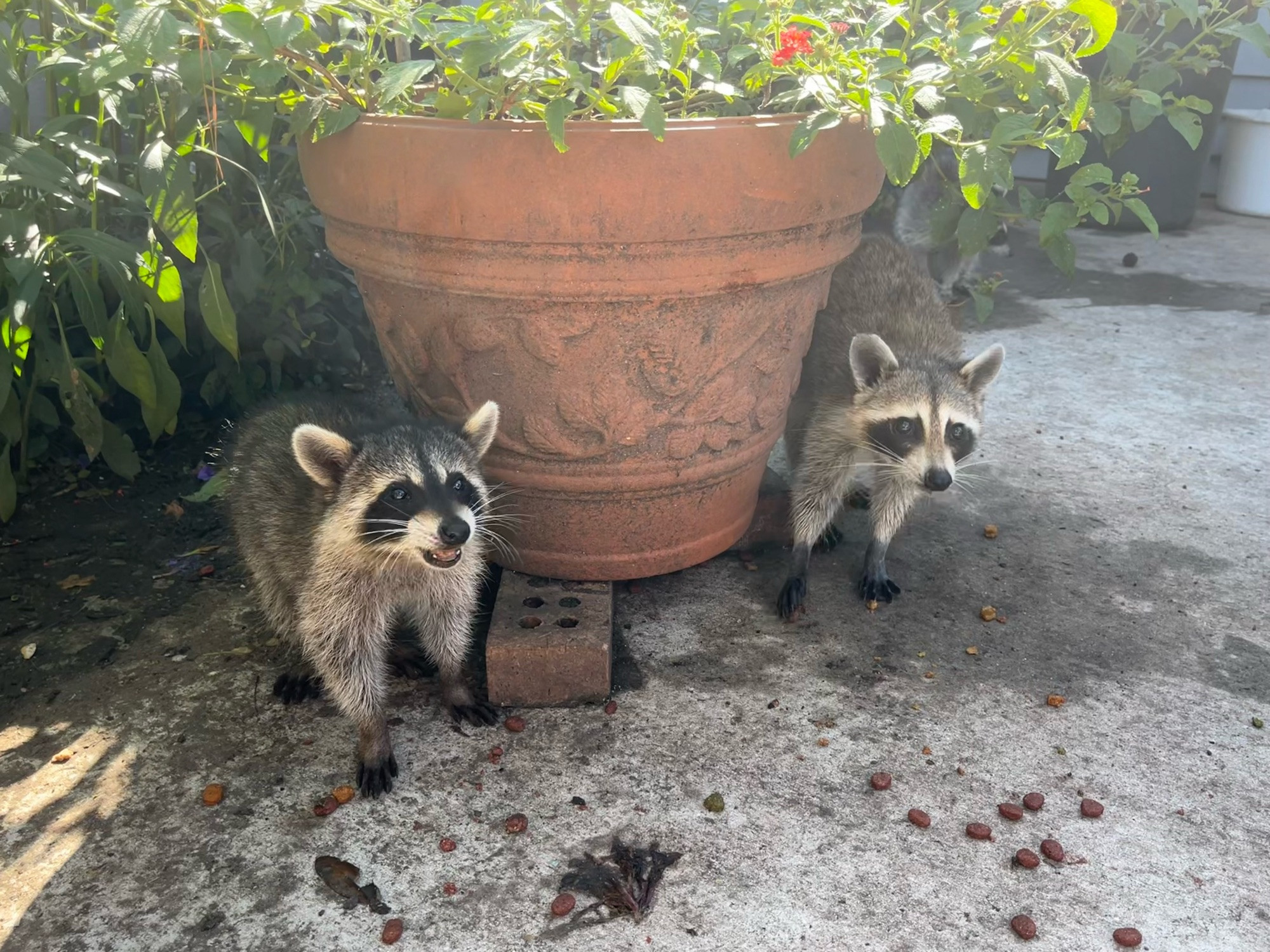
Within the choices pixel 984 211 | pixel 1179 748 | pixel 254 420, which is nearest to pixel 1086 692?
pixel 1179 748

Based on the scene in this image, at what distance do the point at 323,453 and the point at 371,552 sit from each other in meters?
0.25

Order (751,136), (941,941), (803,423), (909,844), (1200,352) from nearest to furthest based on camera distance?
(941,941)
(909,844)
(751,136)
(803,423)
(1200,352)

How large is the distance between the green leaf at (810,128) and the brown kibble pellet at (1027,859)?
148 cm

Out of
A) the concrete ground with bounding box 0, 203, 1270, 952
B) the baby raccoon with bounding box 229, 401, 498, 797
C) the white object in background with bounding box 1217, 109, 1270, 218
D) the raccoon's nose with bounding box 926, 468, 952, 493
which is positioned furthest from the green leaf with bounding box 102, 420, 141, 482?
the white object in background with bounding box 1217, 109, 1270, 218

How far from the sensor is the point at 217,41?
2246 millimetres

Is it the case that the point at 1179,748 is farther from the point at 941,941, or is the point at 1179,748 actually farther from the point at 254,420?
the point at 254,420

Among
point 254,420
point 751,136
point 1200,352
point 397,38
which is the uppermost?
point 397,38

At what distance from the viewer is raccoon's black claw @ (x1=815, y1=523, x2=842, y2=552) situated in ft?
10.8

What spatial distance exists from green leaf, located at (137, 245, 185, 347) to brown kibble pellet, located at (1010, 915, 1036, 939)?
2.32m

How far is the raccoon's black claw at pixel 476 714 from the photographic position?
2416mm

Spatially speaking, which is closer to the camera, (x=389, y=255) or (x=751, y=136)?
(x=751, y=136)

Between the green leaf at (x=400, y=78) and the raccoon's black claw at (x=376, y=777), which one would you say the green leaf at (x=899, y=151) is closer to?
the green leaf at (x=400, y=78)

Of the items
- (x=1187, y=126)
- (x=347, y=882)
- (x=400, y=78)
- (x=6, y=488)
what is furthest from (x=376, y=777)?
(x=1187, y=126)

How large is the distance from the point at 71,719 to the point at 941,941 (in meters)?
1.95
